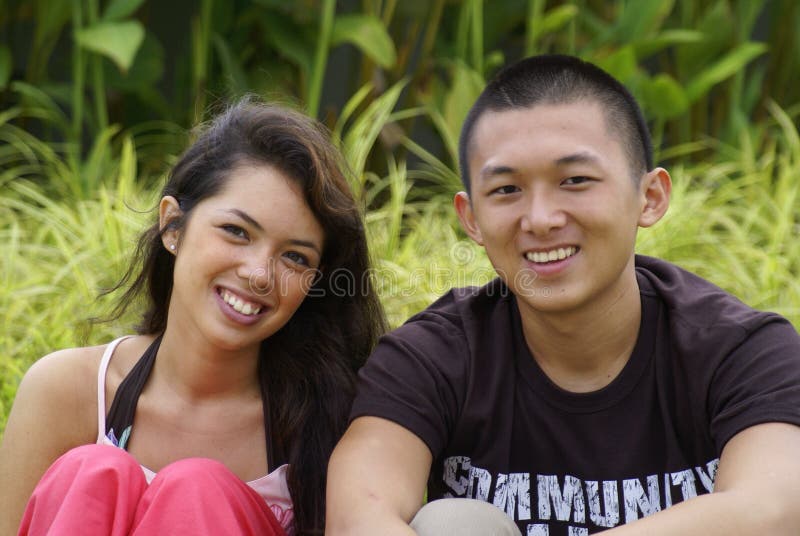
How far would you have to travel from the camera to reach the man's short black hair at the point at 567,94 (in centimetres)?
212

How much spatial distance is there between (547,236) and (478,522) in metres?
0.57

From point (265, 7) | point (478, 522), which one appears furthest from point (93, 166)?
point (478, 522)

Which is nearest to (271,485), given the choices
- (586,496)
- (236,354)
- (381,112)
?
(236,354)

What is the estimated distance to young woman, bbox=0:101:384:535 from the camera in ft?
7.11

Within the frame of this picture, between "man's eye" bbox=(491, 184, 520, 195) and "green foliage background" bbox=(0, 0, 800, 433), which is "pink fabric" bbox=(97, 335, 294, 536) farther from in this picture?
"man's eye" bbox=(491, 184, 520, 195)

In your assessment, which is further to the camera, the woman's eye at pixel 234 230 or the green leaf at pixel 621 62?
the green leaf at pixel 621 62

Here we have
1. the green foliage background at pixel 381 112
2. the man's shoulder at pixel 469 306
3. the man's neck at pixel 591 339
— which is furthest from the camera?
the green foliage background at pixel 381 112

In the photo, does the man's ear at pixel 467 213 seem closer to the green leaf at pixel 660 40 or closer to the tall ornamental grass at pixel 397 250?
the tall ornamental grass at pixel 397 250

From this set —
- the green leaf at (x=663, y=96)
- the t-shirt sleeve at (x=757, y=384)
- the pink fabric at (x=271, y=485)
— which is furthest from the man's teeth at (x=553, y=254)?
the green leaf at (x=663, y=96)

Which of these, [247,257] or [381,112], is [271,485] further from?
[381,112]

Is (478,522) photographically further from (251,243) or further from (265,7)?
(265,7)

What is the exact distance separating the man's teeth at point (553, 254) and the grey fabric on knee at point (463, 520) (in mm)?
496

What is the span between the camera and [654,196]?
2207 mm

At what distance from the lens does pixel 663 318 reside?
2145 millimetres
